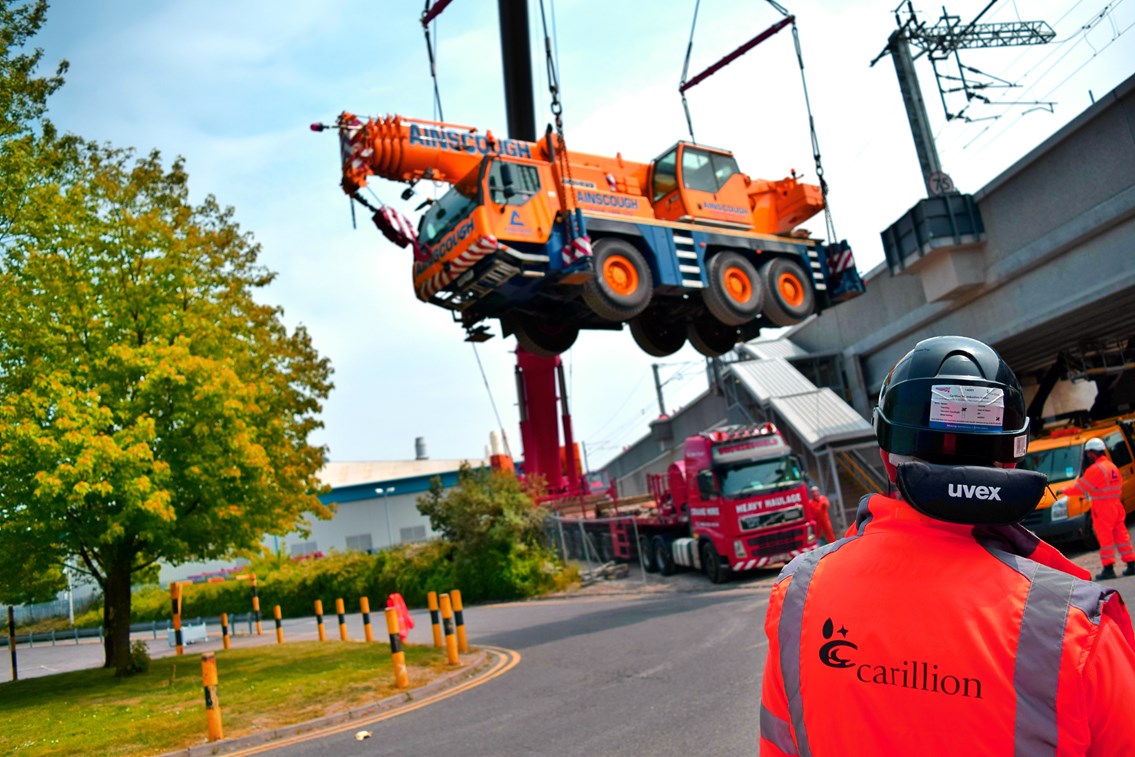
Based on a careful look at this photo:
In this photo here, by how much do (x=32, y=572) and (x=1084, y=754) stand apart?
13609mm

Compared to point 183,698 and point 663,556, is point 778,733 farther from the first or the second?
point 663,556

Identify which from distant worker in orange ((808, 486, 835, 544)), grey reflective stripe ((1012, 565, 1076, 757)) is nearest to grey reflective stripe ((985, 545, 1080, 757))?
grey reflective stripe ((1012, 565, 1076, 757))

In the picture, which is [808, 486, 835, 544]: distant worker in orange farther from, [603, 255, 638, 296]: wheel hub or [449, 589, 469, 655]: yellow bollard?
[449, 589, 469, 655]: yellow bollard

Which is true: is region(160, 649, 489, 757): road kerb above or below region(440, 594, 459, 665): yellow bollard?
below

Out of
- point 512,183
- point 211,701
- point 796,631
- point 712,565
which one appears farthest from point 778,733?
point 712,565

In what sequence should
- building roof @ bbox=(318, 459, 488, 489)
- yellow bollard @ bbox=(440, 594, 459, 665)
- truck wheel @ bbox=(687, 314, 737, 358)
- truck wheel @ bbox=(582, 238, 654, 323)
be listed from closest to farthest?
yellow bollard @ bbox=(440, 594, 459, 665) → truck wheel @ bbox=(582, 238, 654, 323) → truck wheel @ bbox=(687, 314, 737, 358) → building roof @ bbox=(318, 459, 488, 489)

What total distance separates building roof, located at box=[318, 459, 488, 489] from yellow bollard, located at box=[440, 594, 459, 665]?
49.0 m

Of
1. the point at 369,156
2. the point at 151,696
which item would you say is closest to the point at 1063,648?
the point at 151,696

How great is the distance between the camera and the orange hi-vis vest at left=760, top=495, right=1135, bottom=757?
1460 mm

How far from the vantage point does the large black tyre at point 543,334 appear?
15062 mm

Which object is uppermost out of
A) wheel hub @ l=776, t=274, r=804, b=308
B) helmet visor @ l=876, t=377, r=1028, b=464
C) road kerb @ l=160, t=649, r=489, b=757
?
wheel hub @ l=776, t=274, r=804, b=308

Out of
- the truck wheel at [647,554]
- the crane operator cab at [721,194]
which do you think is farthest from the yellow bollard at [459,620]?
the truck wheel at [647,554]

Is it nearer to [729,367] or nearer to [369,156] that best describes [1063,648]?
[369,156]

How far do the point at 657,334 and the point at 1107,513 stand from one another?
8.07m
